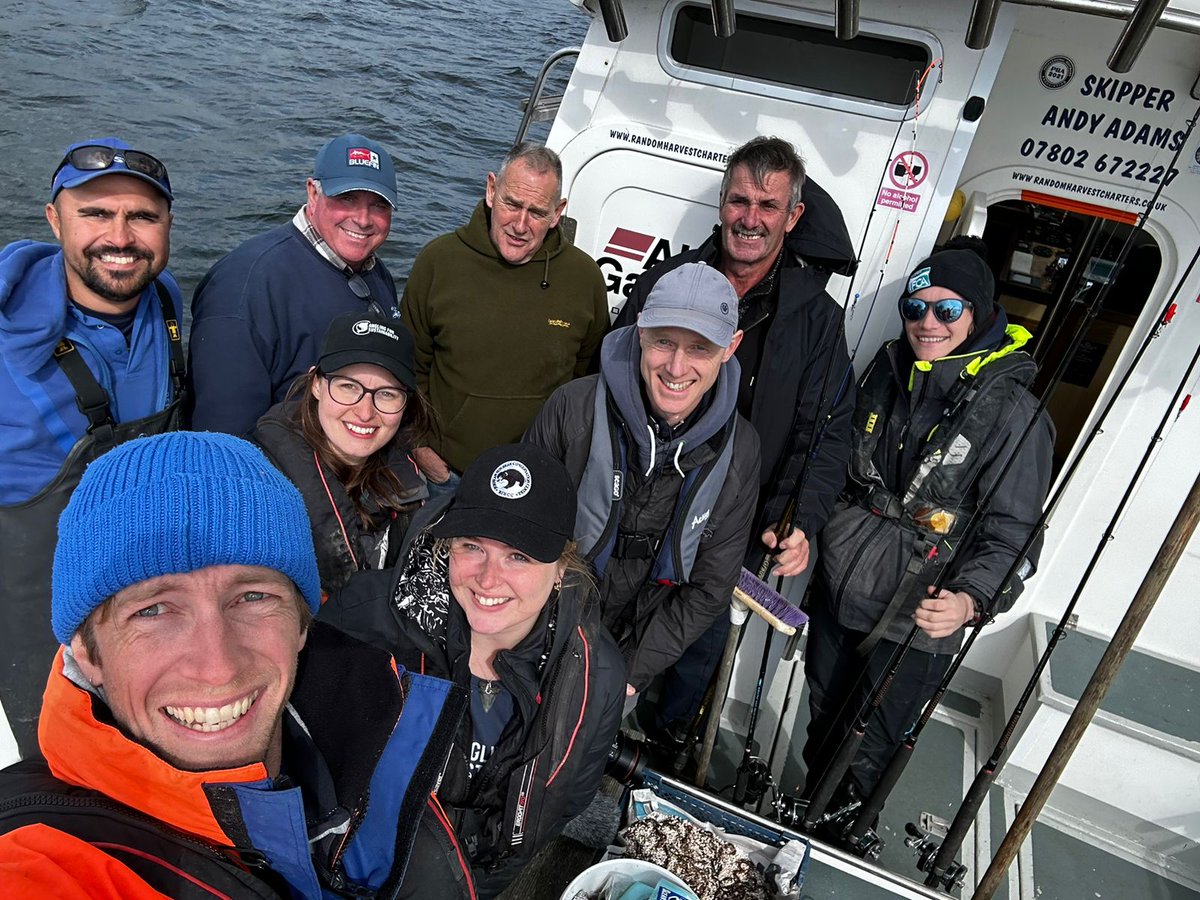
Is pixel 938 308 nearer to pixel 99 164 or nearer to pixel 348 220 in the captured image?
pixel 348 220

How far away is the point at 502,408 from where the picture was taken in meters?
3.05

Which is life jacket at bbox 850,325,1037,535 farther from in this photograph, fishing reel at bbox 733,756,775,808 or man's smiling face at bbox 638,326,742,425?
fishing reel at bbox 733,756,775,808

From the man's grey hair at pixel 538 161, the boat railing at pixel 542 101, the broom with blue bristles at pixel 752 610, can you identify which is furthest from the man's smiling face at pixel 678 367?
the boat railing at pixel 542 101

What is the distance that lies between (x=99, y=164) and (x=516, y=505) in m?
1.51

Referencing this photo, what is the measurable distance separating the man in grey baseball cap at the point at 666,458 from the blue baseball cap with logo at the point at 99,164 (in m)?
1.33

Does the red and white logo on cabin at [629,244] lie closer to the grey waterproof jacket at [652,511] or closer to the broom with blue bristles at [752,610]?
the grey waterproof jacket at [652,511]

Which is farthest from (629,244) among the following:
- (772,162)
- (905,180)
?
(905,180)

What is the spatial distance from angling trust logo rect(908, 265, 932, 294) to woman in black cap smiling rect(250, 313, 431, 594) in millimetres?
1700

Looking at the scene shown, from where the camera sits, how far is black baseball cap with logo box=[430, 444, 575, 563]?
1.82 m

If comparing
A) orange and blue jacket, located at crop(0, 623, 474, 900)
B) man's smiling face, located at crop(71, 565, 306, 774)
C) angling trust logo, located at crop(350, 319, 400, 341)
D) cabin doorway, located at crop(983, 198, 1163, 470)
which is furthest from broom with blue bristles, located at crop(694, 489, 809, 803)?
cabin doorway, located at crop(983, 198, 1163, 470)

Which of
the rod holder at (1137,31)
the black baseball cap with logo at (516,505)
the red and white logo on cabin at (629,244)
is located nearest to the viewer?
the black baseball cap with logo at (516,505)

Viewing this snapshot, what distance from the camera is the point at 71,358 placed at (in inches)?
80.2

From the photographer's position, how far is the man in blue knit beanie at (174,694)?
3.24 ft

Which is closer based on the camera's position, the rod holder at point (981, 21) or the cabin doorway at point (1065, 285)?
the rod holder at point (981, 21)
